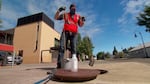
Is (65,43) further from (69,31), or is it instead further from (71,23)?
(71,23)

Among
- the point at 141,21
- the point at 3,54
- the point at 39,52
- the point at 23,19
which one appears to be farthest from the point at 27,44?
the point at 141,21

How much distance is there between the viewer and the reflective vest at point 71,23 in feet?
15.2

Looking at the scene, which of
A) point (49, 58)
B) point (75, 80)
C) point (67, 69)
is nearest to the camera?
point (75, 80)

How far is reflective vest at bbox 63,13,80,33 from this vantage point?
15.2 feet

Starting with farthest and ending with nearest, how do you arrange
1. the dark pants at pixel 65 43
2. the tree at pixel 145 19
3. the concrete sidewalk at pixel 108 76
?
the tree at pixel 145 19
the dark pants at pixel 65 43
the concrete sidewalk at pixel 108 76

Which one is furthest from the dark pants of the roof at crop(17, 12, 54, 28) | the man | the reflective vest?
the roof at crop(17, 12, 54, 28)

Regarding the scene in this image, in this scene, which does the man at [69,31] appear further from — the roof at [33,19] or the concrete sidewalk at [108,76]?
the roof at [33,19]

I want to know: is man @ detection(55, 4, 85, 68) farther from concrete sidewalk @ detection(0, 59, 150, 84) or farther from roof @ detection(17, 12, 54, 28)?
roof @ detection(17, 12, 54, 28)

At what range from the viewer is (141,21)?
118 ft

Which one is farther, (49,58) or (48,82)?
(49,58)

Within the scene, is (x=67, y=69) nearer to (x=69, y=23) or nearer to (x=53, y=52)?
(x=69, y=23)

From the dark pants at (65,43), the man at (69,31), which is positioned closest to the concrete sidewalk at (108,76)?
the dark pants at (65,43)

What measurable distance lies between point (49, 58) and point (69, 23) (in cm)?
3485

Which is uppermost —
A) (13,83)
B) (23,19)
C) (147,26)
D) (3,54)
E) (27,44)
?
(23,19)
